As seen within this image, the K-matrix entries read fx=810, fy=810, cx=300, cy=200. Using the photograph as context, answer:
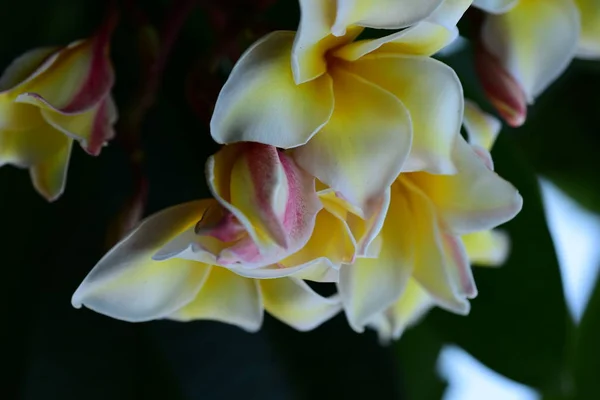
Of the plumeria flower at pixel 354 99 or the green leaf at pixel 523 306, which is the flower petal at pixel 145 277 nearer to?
the plumeria flower at pixel 354 99

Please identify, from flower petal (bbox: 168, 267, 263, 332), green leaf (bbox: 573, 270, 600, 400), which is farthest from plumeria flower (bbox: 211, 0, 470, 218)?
green leaf (bbox: 573, 270, 600, 400)

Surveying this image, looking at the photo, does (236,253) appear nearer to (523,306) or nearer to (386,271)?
(386,271)

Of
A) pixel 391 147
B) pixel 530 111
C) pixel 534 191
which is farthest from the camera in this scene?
pixel 530 111

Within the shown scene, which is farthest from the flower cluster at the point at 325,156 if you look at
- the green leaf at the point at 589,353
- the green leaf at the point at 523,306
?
the green leaf at the point at 589,353

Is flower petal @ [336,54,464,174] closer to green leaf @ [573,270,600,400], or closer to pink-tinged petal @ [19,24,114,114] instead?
pink-tinged petal @ [19,24,114,114]

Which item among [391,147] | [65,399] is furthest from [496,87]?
[65,399]

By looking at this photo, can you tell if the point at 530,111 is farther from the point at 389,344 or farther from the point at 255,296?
the point at 255,296
